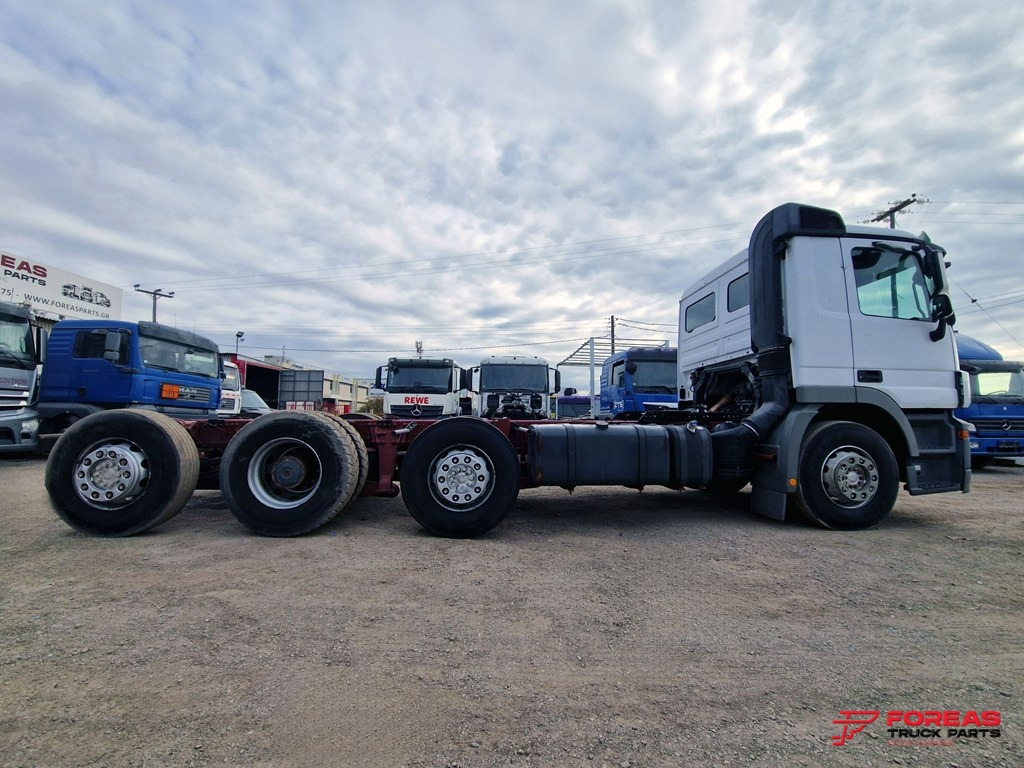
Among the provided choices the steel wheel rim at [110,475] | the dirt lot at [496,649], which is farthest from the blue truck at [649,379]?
the steel wheel rim at [110,475]

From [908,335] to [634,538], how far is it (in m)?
3.44

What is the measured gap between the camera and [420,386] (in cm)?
1219

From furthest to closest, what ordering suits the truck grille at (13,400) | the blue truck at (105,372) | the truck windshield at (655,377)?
the truck windshield at (655,377)
the blue truck at (105,372)
the truck grille at (13,400)

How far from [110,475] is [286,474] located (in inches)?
56.8

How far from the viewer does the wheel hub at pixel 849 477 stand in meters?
4.78

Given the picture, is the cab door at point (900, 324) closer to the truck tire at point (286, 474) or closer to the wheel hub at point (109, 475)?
the truck tire at point (286, 474)

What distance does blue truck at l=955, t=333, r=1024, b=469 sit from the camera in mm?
10453

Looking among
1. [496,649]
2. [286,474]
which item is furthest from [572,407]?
[496,649]

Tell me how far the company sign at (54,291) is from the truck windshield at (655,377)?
2368 centimetres

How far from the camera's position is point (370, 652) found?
2371 mm

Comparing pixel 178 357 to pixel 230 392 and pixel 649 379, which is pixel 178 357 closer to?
pixel 230 392

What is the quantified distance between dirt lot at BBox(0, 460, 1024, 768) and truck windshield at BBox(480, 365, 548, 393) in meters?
7.40
